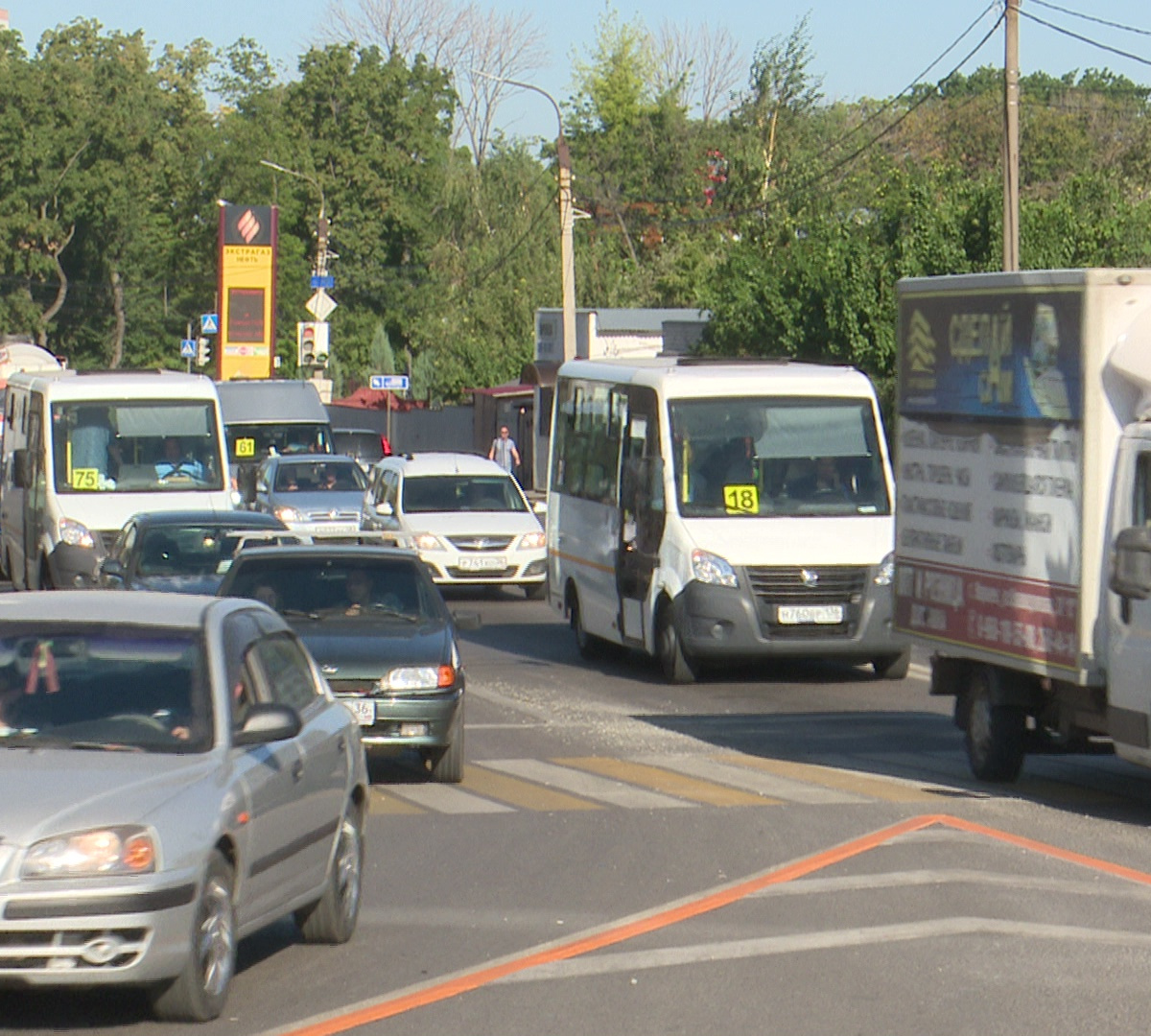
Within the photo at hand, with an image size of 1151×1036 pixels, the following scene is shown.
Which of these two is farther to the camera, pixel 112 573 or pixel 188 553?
pixel 188 553

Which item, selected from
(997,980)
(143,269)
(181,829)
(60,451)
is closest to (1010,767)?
(997,980)

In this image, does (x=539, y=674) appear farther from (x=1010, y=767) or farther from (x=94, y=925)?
(x=94, y=925)

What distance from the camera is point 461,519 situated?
93.1ft

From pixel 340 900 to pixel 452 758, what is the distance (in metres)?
5.05

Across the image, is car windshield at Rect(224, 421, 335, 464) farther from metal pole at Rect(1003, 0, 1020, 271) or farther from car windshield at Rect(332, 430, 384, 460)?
metal pole at Rect(1003, 0, 1020, 271)

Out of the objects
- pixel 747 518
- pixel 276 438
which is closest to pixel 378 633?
pixel 747 518

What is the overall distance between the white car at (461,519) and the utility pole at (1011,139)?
7143mm

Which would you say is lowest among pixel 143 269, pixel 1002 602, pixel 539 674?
pixel 539 674

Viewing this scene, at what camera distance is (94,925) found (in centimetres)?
652

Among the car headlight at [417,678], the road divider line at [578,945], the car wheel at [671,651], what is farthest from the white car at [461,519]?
the road divider line at [578,945]

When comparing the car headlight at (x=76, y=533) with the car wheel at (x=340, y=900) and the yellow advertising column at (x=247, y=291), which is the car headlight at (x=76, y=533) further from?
the yellow advertising column at (x=247, y=291)

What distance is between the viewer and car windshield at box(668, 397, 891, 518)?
63.6 ft

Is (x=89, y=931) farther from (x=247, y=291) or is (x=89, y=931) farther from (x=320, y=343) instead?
(x=247, y=291)

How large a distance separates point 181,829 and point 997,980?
2.97 metres
